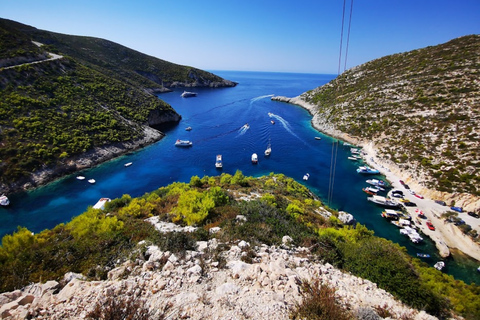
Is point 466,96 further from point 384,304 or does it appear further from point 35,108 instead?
point 35,108

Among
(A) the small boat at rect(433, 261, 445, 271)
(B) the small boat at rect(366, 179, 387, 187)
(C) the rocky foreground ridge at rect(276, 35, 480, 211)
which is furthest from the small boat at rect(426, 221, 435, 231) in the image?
(B) the small boat at rect(366, 179, 387, 187)

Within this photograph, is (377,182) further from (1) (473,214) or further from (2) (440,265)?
(2) (440,265)

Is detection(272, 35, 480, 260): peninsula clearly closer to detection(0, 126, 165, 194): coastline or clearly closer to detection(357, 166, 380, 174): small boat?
detection(357, 166, 380, 174): small boat

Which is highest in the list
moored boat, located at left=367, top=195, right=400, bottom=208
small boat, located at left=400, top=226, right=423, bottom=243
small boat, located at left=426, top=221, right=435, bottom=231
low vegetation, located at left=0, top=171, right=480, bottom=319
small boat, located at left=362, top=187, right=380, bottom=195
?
low vegetation, located at left=0, top=171, right=480, bottom=319

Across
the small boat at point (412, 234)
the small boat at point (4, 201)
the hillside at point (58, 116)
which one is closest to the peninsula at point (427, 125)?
the small boat at point (412, 234)

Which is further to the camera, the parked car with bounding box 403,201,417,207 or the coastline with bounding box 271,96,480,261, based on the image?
the parked car with bounding box 403,201,417,207

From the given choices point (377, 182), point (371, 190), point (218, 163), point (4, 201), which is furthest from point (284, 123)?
point (4, 201)

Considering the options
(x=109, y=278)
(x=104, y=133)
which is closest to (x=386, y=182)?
(x=109, y=278)
